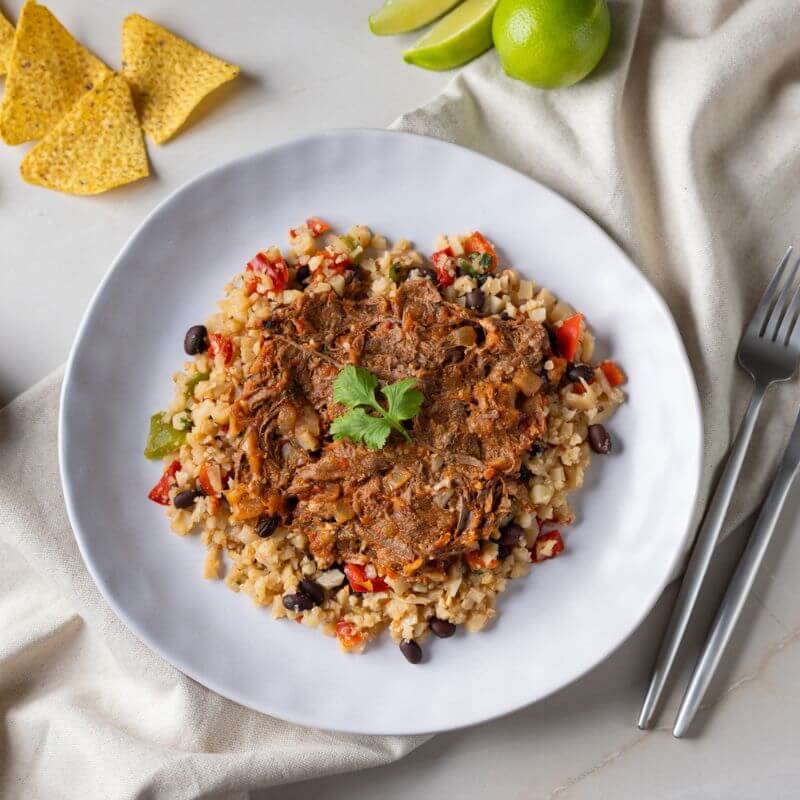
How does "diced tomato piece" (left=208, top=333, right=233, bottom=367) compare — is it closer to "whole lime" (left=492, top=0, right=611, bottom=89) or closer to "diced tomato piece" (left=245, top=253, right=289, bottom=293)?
"diced tomato piece" (left=245, top=253, right=289, bottom=293)

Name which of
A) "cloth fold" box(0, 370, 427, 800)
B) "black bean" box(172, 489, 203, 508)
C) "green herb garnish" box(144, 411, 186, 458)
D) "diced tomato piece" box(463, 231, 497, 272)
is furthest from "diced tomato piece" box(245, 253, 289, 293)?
"cloth fold" box(0, 370, 427, 800)

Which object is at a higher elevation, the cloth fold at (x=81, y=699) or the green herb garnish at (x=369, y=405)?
the green herb garnish at (x=369, y=405)

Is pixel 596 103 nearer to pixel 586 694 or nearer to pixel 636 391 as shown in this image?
pixel 636 391

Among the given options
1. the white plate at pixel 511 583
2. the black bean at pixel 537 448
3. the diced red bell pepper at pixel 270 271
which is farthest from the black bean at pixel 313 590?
the diced red bell pepper at pixel 270 271

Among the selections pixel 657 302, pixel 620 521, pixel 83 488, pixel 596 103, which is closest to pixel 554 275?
pixel 657 302

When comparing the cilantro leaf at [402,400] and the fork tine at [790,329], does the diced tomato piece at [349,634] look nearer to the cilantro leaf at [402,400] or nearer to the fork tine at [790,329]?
the cilantro leaf at [402,400]

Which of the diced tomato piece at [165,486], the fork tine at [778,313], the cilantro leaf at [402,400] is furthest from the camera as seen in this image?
the fork tine at [778,313]

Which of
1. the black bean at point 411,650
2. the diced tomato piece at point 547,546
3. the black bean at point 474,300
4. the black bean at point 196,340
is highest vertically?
the black bean at point 196,340
